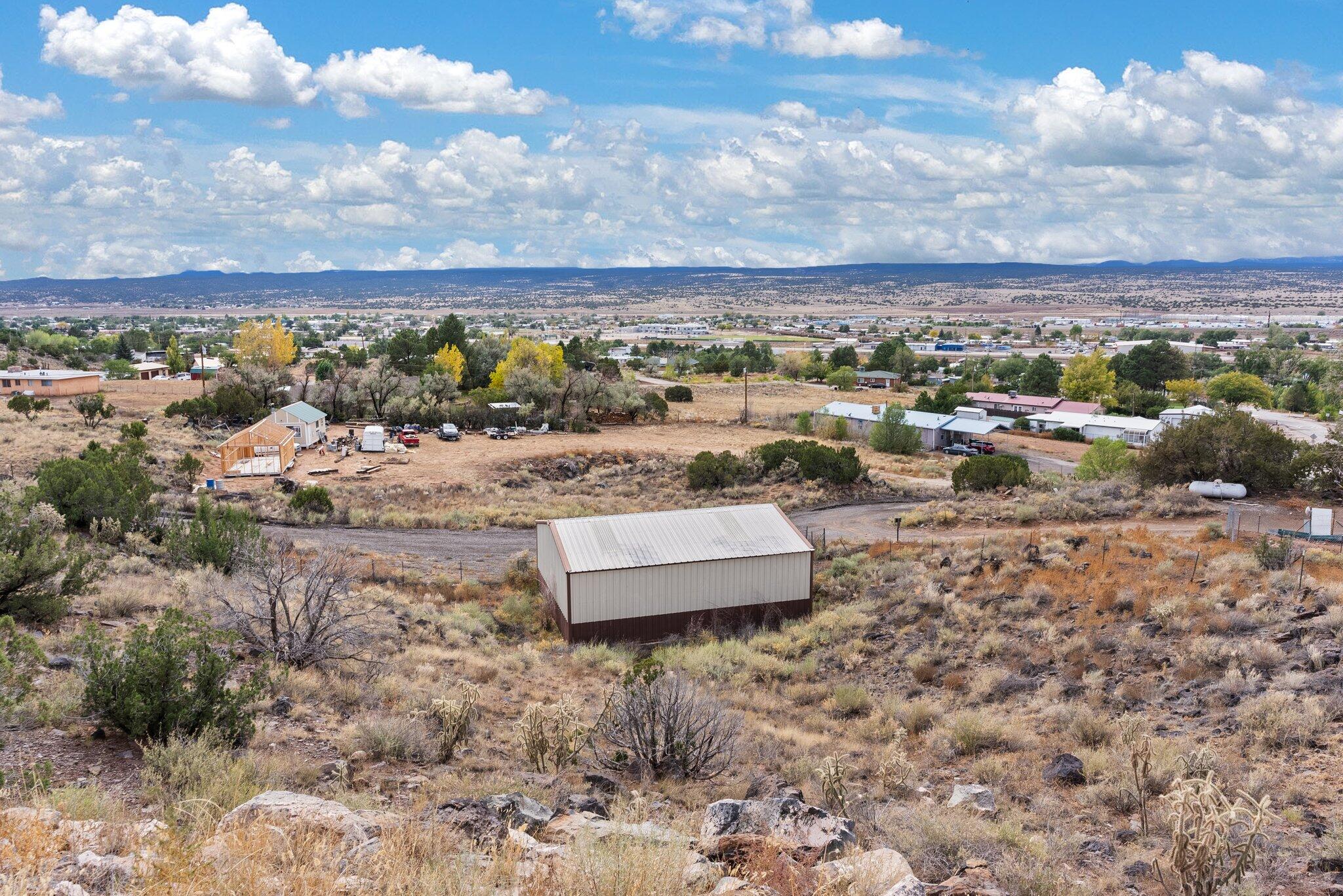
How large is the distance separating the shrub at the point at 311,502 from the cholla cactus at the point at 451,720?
20.5m

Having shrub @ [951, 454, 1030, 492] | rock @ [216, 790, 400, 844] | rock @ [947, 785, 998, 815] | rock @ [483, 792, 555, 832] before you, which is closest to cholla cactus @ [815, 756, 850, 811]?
rock @ [947, 785, 998, 815]

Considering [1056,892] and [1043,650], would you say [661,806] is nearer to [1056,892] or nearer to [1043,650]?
[1056,892]

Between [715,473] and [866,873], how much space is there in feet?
104

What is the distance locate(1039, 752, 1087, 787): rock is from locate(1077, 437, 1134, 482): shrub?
26310mm

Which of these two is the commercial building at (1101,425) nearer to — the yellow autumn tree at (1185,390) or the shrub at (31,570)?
the yellow autumn tree at (1185,390)

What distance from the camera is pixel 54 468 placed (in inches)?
840

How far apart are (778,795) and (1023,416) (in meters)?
61.3

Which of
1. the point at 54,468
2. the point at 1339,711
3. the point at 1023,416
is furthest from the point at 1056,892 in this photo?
the point at 1023,416

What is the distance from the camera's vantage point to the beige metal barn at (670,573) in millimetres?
18500

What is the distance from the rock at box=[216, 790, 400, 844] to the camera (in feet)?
19.8

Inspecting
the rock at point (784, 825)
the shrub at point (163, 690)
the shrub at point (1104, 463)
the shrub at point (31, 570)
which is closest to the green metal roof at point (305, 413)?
the shrub at point (31, 570)

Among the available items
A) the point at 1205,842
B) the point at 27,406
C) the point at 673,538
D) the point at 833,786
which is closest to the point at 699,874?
→ the point at 1205,842

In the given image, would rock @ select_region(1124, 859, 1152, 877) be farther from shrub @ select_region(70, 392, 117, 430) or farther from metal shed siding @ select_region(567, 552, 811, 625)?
shrub @ select_region(70, 392, 117, 430)

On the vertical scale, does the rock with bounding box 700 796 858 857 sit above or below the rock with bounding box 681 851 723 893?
below
